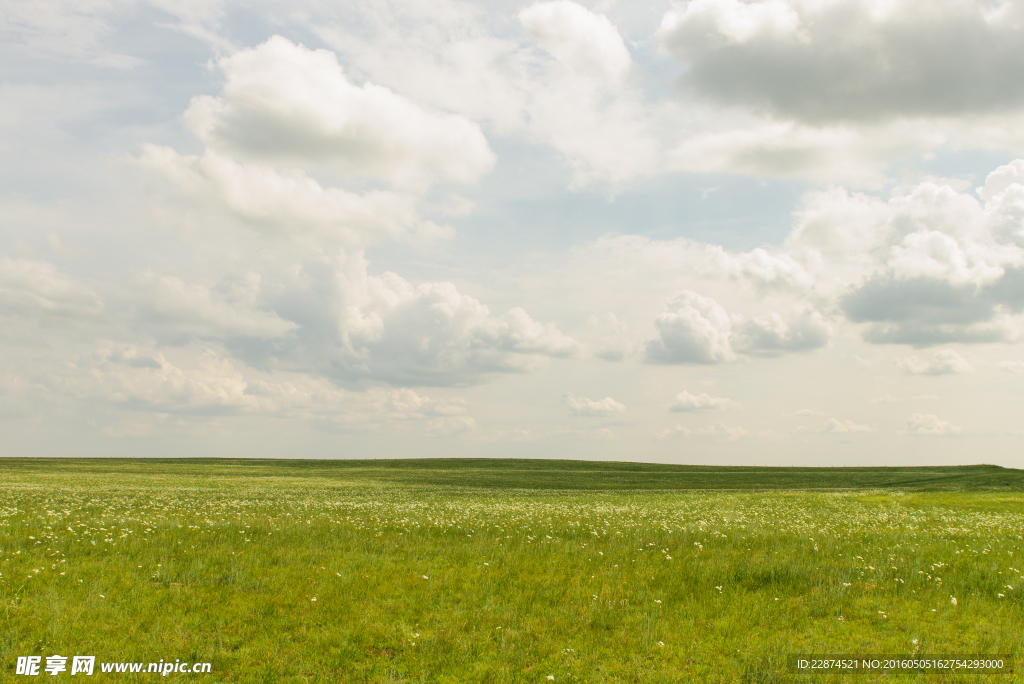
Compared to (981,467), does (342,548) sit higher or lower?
higher

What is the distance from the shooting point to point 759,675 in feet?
26.8

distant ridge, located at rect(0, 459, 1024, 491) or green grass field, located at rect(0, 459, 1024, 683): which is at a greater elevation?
green grass field, located at rect(0, 459, 1024, 683)

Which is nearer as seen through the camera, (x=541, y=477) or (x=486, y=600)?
(x=486, y=600)

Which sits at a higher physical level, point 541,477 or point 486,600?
point 486,600

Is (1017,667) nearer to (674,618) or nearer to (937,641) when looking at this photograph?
(937,641)

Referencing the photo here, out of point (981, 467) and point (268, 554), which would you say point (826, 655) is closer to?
point (268, 554)

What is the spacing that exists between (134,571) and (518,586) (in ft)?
26.2

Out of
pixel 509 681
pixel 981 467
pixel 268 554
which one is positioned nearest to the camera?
pixel 509 681

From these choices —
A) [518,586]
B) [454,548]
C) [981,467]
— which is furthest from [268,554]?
[981,467]

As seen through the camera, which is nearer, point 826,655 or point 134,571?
point 826,655

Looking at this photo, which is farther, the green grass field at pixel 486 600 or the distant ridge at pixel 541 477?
the distant ridge at pixel 541 477

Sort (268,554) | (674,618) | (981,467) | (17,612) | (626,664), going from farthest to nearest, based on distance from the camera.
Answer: (981,467)
(268,554)
(674,618)
(17,612)
(626,664)

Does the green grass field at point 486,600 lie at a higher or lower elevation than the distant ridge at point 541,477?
higher

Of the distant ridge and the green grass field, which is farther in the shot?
the distant ridge
